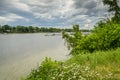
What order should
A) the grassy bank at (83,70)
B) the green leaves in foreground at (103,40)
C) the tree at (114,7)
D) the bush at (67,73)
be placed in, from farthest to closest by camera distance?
the tree at (114,7)
the green leaves in foreground at (103,40)
the grassy bank at (83,70)
the bush at (67,73)

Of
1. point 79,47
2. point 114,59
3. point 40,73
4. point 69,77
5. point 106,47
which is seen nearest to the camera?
point 69,77

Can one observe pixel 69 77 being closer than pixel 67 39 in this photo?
Yes

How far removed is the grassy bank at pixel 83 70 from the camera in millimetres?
9733

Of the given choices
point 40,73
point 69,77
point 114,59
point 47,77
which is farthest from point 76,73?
point 114,59

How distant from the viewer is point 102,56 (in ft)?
48.2

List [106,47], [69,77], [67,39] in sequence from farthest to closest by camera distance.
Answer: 1. [67,39]
2. [106,47]
3. [69,77]

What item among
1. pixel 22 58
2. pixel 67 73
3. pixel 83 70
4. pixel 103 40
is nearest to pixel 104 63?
pixel 83 70

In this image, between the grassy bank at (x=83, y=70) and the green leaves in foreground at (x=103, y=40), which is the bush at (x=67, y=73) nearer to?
the grassy bank at (x=83, y=70)

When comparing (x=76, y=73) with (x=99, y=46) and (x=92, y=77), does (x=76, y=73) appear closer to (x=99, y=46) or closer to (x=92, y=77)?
(x=92, y=77)

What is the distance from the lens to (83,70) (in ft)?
34.1

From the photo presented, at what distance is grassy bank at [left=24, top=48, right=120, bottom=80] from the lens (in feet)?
31.9

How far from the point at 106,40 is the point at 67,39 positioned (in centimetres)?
1068

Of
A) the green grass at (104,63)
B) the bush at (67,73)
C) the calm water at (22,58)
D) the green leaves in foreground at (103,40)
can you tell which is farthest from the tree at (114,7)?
the bush at (67,73)

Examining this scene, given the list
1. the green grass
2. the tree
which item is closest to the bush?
the green grass
